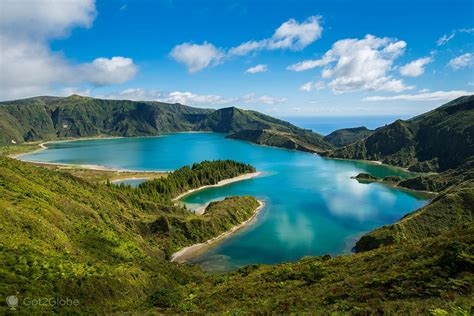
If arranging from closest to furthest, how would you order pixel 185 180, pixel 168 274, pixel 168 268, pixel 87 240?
1. pixel 87 240
2. pixel 168 274
3. pixel 168 268
4. pixel 185 180

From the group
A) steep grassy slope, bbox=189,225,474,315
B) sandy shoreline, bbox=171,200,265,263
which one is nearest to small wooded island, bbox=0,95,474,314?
steep grassy slope, bbox=189,225,474,315

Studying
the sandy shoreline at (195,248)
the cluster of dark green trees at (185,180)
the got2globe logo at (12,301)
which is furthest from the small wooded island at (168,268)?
the cluster of dark green trees at (185,180)

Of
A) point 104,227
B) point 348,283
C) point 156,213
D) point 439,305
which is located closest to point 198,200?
point 156,213

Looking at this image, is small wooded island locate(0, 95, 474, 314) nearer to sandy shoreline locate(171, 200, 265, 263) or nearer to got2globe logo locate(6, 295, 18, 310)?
got2globe logo locate(6, 295, 18, 310)

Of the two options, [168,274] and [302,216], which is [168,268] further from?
[302,216]

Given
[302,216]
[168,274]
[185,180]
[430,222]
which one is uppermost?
[430,222]

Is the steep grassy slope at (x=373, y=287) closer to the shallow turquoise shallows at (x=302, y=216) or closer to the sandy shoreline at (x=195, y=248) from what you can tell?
the sandy shoreline at (x=195, y=248)

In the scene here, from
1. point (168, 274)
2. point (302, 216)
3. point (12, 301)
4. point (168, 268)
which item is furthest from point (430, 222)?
point (12, 301)
